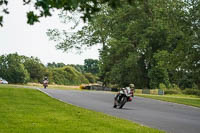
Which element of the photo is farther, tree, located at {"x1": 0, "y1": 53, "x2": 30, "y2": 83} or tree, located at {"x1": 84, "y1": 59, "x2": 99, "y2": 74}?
tree, located at {"x1": 84, "y1": 59, "x2": 99, "y2": 74}

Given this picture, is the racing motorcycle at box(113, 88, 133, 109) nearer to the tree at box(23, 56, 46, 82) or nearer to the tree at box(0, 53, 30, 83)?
the tree at box(0, 53, 30, 83)

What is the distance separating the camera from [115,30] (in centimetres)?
5297

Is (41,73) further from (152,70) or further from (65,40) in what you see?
(152,70)

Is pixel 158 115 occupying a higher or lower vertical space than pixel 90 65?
lower

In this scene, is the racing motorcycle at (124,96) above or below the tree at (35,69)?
below

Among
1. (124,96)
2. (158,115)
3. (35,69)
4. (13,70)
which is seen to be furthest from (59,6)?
(35,69)

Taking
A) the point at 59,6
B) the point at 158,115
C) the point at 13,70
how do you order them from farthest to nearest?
the point at 13,70
the point at 158,115
the point at 59,6

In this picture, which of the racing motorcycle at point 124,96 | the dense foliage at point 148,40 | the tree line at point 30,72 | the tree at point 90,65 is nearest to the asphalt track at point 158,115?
the racing motorcycle at point 124,96

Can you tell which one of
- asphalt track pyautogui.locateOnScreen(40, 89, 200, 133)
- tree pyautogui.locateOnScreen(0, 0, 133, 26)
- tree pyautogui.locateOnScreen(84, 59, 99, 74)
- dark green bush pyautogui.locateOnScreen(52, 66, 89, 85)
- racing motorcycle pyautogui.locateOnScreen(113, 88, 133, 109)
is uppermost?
tree pyautogui.locateOnScreen(84, 59, 99, 74)

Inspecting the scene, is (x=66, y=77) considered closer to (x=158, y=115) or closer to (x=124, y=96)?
(x=124, y=96)

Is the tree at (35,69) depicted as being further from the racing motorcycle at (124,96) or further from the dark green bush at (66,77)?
the racing motorcycle at (124,96)

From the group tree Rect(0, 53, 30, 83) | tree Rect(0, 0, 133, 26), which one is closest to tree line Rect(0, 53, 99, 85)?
tree Rect(0, 53, 30, 83)

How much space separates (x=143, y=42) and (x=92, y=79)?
56.7m

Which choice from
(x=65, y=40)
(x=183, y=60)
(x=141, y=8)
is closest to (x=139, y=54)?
(x=141, y=8)
